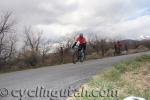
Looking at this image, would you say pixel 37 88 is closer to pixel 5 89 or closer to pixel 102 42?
pixel 5 89

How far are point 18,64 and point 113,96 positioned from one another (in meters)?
23.6

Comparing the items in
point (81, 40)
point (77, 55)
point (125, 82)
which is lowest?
point (125, 82)

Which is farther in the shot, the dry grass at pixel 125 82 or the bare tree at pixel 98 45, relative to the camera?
the bare tree at pixel 98 45

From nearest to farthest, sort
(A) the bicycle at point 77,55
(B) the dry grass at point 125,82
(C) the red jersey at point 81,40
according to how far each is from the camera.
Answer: (B) the dry grass at point 125,82 < (C) the red jersey at point 81,40 < (A) the bicycle at point 77,55

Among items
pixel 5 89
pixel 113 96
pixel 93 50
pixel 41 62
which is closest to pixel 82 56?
pixel 41 62

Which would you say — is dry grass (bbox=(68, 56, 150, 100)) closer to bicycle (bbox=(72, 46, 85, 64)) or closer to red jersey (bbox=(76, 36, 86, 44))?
red jersey (bbox=(76, 36, 86, 44))


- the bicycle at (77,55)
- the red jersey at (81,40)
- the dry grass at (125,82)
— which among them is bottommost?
the dry grass at (125,82)

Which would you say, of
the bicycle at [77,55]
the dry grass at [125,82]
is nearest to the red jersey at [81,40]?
the bicycle at [77,55]

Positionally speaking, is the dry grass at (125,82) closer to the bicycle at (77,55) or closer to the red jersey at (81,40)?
the red jersey at (81,40)

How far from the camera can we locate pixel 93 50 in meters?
43.6

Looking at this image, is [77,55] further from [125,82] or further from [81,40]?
[125,82]

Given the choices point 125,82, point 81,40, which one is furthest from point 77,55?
point 125,82

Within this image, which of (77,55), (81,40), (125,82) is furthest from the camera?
(77,55)

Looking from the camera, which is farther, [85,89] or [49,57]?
[49,57]
